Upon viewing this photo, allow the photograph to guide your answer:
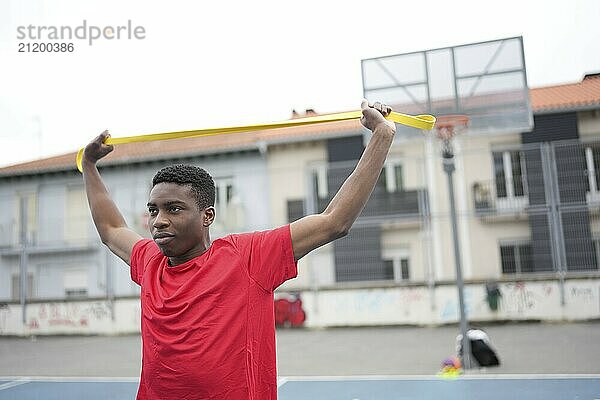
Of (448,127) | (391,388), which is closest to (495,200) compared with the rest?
(448,127)

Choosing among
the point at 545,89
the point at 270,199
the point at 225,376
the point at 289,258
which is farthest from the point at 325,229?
the point at 270,199

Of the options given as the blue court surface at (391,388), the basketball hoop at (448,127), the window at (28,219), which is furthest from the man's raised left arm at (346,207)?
the window at (28,219)

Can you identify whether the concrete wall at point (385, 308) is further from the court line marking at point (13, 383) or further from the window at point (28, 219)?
the court line marking at point (13, 383)

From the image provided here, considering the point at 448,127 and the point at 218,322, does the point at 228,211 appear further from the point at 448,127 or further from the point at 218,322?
the point at 218,322

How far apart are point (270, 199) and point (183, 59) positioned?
7189 millimetres

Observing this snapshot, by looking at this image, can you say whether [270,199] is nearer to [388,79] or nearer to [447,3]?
[388,79]

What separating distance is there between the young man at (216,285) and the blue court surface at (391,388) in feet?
12.2

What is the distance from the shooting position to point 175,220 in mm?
1346

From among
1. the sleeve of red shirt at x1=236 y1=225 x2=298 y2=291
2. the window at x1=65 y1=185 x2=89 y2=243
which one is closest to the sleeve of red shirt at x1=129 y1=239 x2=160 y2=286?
the sleeve of red shirt at x1=236 y1=225 x2=298 y2=291

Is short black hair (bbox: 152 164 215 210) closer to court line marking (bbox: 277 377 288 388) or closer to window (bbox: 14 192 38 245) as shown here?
court line marking (bbox: 277 377 288 388)

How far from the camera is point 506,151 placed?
9867 mm

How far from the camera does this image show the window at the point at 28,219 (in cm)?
1205

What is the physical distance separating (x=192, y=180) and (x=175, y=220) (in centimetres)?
11

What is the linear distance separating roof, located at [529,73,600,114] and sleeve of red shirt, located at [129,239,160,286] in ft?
29.8
